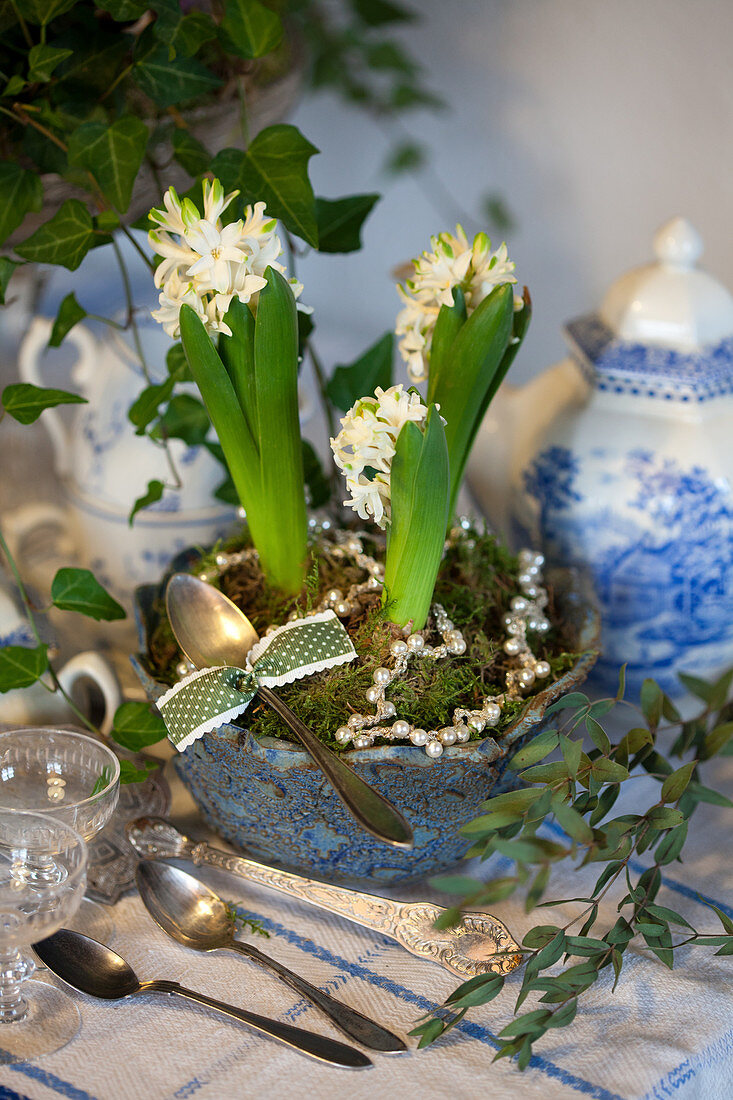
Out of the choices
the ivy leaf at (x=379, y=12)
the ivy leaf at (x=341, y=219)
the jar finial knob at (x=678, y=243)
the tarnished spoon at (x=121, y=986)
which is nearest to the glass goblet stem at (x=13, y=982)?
the tarnished spoon at (x=121, y=986)

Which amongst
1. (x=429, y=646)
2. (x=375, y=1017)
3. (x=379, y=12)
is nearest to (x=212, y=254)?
(x=429, y=646)

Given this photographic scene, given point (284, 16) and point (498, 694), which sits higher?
point (284, 16)

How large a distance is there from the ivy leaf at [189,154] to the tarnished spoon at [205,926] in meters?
0.28

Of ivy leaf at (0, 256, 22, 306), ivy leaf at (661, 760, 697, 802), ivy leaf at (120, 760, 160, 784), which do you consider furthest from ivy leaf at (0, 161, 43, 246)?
ivy leaf at (661, 760, 697, 802)

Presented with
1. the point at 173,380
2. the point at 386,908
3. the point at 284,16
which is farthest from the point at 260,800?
the point at 284,16

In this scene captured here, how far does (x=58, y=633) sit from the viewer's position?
0.46 metres

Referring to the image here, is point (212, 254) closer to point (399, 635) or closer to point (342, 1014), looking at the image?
point (399, 635)

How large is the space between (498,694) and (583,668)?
37 millimetres

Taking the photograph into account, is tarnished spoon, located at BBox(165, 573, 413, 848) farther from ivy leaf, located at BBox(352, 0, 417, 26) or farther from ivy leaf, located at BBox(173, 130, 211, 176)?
ivy leaf, located at BBox(352, 0, 417, 26)

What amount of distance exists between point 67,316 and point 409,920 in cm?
28

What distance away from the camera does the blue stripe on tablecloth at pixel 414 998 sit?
11.3 inches

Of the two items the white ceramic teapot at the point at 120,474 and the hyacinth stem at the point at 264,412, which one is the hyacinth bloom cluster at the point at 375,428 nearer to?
the hyacinth stem at the point at 264,412

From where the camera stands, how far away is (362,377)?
0.46 metres

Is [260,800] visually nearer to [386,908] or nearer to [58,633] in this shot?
[386,908]
